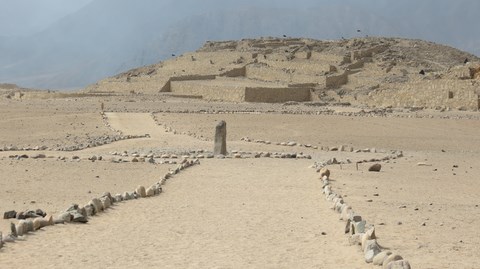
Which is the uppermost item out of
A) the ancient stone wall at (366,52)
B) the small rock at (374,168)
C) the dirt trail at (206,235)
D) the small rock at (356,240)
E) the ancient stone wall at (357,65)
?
the ancient stone wall at (366,52)

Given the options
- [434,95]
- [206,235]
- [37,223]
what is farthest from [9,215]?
[434,95]

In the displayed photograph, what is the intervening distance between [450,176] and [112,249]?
381 inches

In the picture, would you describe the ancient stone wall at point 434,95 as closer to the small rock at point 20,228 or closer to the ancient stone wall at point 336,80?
the ancient stone wall at point 336,80

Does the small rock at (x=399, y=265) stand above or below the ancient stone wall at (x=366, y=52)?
below

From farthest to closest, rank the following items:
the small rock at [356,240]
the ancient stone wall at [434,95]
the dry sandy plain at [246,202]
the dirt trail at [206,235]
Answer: the ancient stone wall at [434,95] → the small rock at [356,240] → the dry sandy plain at [246,202] → the dirt trail at [206,235]

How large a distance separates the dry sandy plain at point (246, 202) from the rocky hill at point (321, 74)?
1152cm

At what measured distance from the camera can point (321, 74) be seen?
180 feet

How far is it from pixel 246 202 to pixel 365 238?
423 centimetres

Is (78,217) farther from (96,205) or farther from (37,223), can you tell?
(96,205)

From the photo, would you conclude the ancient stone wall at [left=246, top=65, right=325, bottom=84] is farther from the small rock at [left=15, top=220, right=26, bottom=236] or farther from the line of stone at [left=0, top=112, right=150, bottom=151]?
the small rock at [left=15, top=220, right=26, bottom=236]

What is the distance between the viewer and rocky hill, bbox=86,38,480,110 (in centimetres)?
3900

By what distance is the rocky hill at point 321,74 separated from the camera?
39.0 m

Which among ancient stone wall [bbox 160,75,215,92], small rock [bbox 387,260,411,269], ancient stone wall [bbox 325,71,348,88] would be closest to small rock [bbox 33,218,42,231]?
small rock [bbox 387,260,411,269]

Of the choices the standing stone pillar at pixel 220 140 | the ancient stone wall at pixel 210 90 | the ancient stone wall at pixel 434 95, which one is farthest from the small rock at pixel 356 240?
the ancient stone wall at pixel 210 90
